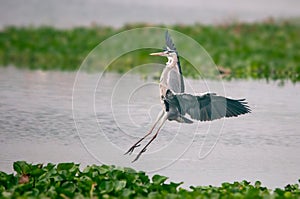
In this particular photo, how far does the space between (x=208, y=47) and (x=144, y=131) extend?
5.13 metres

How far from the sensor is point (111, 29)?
45.5ft

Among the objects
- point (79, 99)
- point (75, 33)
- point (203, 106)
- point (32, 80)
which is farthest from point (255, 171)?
point (75, 33)

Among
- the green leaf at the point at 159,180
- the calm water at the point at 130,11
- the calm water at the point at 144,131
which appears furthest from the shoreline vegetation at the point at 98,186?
the calm water at the point at 130,11

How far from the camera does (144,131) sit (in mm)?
7605

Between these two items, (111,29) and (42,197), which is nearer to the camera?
(42,197)

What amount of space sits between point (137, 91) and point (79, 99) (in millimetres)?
747

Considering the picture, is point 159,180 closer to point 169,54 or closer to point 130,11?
point 169,54

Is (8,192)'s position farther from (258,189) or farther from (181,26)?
(181,26)

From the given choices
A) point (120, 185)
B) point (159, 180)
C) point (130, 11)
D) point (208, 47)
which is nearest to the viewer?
point (120, 185)

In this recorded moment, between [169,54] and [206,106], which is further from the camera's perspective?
[169,54]

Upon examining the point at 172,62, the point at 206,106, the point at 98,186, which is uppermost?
the point at 172,62

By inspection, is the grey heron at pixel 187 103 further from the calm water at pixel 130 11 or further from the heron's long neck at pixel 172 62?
the calm water at pixel 130 11

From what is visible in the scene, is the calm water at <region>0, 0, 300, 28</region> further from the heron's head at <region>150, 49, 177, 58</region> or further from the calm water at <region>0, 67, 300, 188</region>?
the heron's head at <region>150, 49, 177, 58</region>

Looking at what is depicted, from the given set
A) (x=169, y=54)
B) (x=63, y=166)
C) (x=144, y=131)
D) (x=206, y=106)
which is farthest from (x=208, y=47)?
(x=63, y=166)
